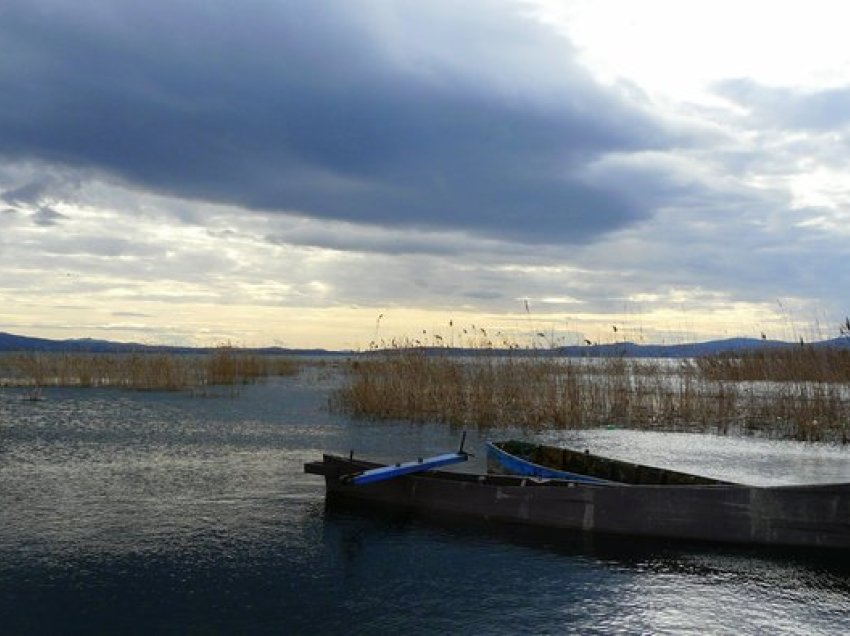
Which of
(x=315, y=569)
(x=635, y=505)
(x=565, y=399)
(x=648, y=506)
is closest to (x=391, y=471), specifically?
(x=315, y=569)

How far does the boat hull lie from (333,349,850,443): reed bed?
8.92 metres

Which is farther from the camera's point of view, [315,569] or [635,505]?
[635,505]

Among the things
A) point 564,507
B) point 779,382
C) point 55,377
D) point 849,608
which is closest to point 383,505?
point 564,507

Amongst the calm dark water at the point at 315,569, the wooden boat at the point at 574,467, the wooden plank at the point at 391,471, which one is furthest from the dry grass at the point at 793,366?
the wooden plank at the point at 391,471

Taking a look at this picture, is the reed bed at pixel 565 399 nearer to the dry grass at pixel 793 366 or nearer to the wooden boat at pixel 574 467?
the dry grass at pixel 793 366

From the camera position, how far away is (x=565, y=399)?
1862 cm

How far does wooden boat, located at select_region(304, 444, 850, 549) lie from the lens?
782cm

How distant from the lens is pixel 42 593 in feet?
22.1

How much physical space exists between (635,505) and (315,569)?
137 inches

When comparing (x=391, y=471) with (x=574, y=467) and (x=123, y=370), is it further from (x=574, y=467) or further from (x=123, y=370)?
(x=123, y=370)

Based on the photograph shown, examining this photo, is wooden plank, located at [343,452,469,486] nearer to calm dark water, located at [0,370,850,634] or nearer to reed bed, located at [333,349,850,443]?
calm dark water, located at [0,370,850,634]

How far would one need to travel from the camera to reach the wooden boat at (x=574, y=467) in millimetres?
9609

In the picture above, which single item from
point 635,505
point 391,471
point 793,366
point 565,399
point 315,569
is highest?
point 793,366

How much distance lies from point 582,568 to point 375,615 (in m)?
2.34
